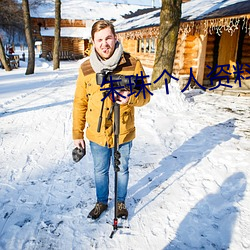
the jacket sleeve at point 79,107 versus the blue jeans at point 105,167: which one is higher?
the jacket sleeve at point 79,107

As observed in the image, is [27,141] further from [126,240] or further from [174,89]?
[174,89]

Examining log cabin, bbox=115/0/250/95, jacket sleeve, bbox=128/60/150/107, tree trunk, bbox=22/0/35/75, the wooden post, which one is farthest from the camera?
tree trunk, bbox=22/0/35/75

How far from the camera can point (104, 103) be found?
2.08 m

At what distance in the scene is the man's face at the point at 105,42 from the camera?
6.17 feet

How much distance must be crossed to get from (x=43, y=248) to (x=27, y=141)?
8.92ft

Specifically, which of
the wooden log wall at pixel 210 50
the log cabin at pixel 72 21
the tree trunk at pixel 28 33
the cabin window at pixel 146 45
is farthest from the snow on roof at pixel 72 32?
the wooden log wall at pixel 210 50

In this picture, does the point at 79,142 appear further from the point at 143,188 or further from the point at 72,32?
the point at 72,32

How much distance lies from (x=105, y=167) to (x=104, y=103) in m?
0.70

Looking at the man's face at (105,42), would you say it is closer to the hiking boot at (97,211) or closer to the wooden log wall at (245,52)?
the hiking boot at (97,211)

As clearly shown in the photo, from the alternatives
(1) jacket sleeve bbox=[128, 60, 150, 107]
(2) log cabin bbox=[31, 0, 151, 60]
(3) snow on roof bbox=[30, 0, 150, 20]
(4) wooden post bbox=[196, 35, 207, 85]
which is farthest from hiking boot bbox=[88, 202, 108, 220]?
(3) snow on roof bbox=[30, 0, 150, 20]

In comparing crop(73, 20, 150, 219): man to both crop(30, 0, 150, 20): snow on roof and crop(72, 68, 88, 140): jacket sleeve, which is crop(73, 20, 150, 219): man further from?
crop(30, 0, 150, 20): snow on roof

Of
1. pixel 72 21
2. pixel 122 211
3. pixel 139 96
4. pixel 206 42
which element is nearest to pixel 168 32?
pixel 206 42

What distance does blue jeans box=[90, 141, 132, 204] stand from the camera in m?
2.27

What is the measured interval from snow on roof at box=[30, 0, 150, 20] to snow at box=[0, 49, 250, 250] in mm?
32480
